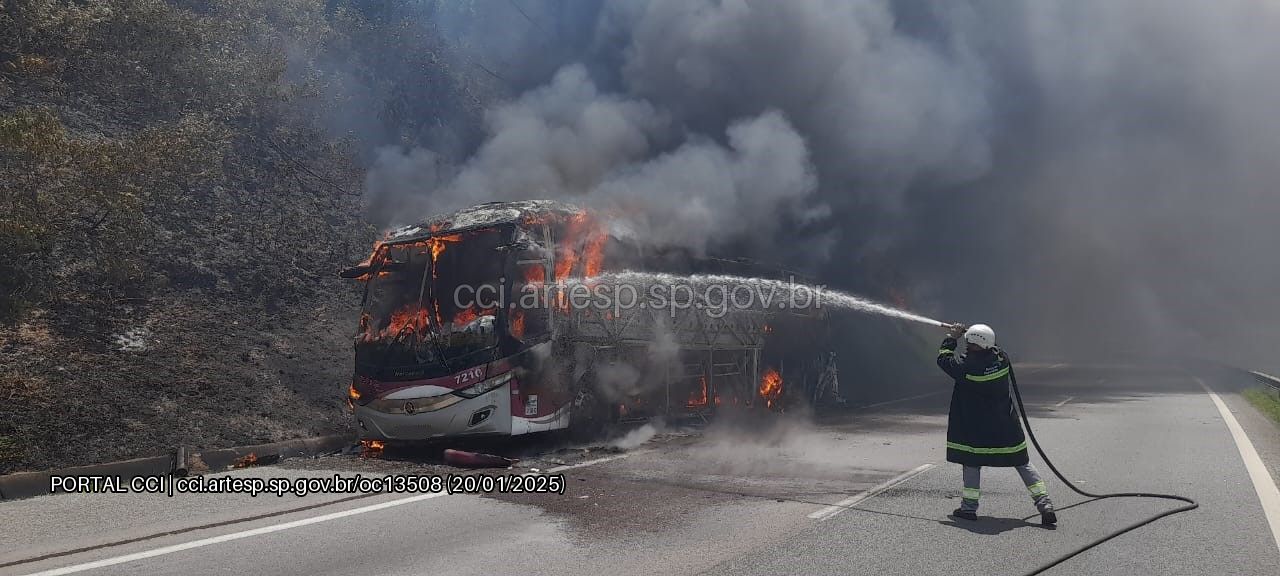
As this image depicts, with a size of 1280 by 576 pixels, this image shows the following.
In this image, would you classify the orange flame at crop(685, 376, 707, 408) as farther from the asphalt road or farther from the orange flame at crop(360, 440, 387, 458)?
the orange flame at crop(360, 440, 387, 458)

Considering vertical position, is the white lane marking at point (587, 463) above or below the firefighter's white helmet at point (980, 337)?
below

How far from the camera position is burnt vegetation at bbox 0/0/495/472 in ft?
35.0

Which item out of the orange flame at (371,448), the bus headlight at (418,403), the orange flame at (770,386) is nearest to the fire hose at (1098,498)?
the bus headlight at (418,403)

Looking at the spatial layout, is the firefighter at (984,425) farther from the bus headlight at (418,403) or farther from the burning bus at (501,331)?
the bus headlight at (418,403)

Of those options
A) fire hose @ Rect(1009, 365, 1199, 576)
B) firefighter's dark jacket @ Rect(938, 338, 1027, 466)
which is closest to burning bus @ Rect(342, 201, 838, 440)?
firefighter's dark jacket @ Rect(938, 338, 1027, 466)

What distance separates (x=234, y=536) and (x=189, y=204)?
41.4ft

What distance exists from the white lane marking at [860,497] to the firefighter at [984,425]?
34.0 inches

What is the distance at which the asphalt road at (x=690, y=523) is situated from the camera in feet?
16.9

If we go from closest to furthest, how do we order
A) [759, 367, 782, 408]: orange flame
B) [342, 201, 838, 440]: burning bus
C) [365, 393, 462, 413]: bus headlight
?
1. [365, 393, 462, 413]: bus headlight
2. [342, 201, 838, 440]: burning bus
3. [759, 367, 782, 408]: orange flame

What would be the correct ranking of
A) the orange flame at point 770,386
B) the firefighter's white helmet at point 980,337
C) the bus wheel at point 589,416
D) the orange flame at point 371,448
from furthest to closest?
the orange flame at point 770,386 < the bus wheel at point 589,416 < the orange flame at point 371,448 < the firefighter's white helmet at point 980,337

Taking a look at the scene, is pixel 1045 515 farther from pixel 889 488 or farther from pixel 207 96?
pixel 207 96

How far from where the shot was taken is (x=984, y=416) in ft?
20.5

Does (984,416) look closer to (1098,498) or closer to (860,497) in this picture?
(860,497)

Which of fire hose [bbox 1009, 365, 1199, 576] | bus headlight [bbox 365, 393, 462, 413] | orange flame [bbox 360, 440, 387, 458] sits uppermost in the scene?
bus headlight [bbox 365, 393, 462, 413]
